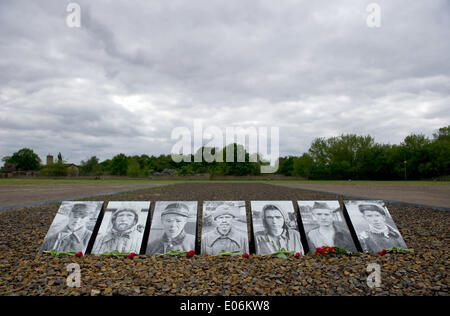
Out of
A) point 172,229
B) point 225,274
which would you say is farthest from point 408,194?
point 225,274

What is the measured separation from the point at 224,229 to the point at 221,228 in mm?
59

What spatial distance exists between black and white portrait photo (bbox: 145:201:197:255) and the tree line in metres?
69.5

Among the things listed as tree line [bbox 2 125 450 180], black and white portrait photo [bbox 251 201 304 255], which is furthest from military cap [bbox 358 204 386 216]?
tree line [bbox 2 125 450 180]

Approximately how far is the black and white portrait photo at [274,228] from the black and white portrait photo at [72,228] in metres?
3.14

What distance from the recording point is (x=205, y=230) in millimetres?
5469

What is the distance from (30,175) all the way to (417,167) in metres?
97.5

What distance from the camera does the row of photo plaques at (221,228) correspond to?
528 cm

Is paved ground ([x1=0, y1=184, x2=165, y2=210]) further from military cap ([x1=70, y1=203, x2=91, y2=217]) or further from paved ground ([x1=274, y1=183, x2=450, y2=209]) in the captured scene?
paved ground ([x1=274, y1=183, x2=450, y2=209])

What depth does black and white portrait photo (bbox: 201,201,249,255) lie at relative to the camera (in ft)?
17.2

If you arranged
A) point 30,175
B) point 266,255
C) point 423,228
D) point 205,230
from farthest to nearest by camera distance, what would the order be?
point 30,175
point 423,228
point 205,230
point 266,255

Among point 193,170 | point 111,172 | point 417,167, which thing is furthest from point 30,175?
point 417,167

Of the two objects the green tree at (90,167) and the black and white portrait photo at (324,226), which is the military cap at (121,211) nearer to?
the black and white portrait photo at (324,226)

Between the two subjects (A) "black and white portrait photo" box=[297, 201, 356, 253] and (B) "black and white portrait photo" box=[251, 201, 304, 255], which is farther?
(A) "black and white portrait photo" box=[297, 201, 356, 253]
